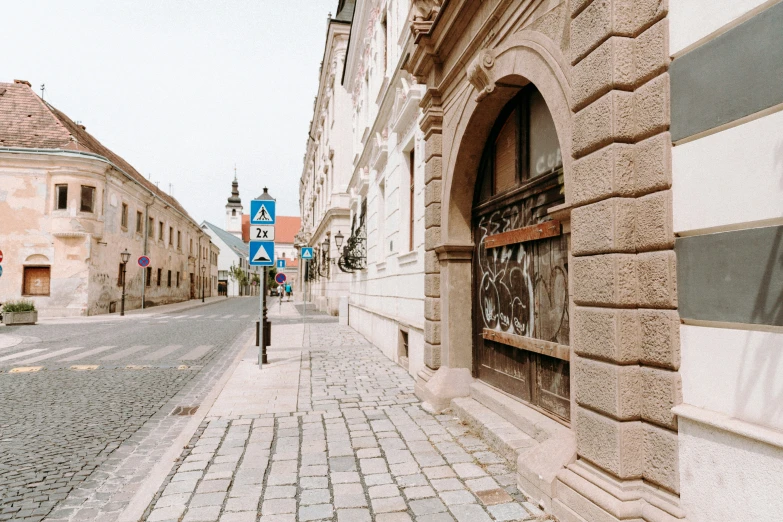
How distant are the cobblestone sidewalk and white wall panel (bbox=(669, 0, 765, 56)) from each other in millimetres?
2887

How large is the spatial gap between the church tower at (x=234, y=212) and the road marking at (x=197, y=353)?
83.7 meters

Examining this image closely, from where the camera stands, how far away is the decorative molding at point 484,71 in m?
4.67

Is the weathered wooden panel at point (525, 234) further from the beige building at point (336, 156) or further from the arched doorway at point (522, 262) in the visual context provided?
the beige building at point (336, 156)

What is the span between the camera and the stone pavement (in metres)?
3.27

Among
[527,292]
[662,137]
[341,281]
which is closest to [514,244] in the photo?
[527,292]

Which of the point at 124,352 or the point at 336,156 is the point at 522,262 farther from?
the point at 336,156

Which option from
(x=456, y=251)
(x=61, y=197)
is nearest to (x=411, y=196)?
(x=456, y=251)

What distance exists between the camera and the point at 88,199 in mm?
23594

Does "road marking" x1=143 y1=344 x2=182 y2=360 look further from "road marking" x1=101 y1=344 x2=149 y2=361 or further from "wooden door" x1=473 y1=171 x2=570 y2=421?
"wooden door" x1=473 y1=171 x2=570 y2=421

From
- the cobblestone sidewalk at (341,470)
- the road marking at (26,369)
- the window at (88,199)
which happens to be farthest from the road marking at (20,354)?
the window at (88,199)

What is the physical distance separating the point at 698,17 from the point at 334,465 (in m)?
3.82

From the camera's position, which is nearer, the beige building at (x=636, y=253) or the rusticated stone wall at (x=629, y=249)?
the beige building at (x=636, y=253)

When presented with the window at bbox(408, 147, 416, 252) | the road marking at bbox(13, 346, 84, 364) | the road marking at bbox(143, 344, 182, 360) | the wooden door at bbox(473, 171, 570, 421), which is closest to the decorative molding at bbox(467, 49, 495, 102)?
the wooden door at bbox(473, 171, 570, 421)

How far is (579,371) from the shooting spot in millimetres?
3240
